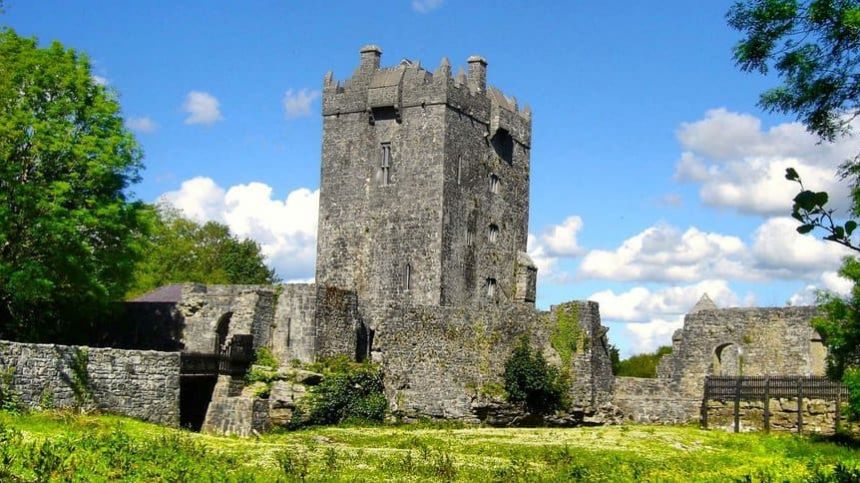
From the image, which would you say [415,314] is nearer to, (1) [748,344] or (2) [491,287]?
(1) [748,344]

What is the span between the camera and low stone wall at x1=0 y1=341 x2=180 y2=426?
2984 centimetres

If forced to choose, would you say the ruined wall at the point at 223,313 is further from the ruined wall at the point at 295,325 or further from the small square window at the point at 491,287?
the small square window at the point at 491,287

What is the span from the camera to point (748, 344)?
141 feet

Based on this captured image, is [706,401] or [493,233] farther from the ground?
[493,233]

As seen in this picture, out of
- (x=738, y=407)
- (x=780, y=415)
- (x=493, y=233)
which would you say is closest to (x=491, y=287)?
(x=493, y=233)

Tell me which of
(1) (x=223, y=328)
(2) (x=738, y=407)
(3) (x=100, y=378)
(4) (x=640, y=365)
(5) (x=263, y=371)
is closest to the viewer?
(3) (x=100, y=378)

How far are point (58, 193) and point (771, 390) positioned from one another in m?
25.0

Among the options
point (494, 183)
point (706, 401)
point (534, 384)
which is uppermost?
point (494, 183)

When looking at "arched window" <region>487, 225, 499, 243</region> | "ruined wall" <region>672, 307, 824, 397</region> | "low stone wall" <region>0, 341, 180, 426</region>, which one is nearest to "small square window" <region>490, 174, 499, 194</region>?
"arched window" <region>487, 225, 499, 243</region>

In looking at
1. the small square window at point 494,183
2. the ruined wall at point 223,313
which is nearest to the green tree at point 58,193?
the ruined wall at point 223,313

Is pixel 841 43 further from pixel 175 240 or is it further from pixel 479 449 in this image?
pixel 175 240

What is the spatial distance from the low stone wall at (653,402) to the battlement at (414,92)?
1946 centimetres

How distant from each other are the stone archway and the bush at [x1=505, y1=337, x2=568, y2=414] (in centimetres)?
742

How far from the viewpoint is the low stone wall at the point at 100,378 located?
97.9 feet
